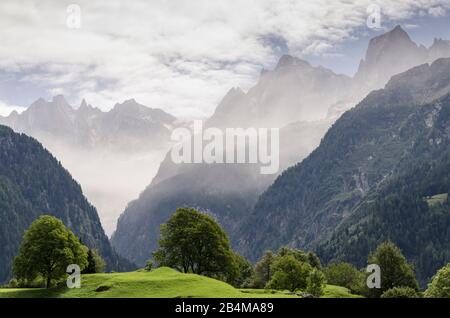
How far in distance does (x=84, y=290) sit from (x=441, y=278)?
78.2 meters

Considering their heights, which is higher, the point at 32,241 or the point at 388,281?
the point at 32,241

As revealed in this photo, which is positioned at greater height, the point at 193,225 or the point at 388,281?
the point at 193,225

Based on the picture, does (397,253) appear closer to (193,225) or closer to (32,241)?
(193,225)

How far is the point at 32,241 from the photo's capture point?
10475 cm
